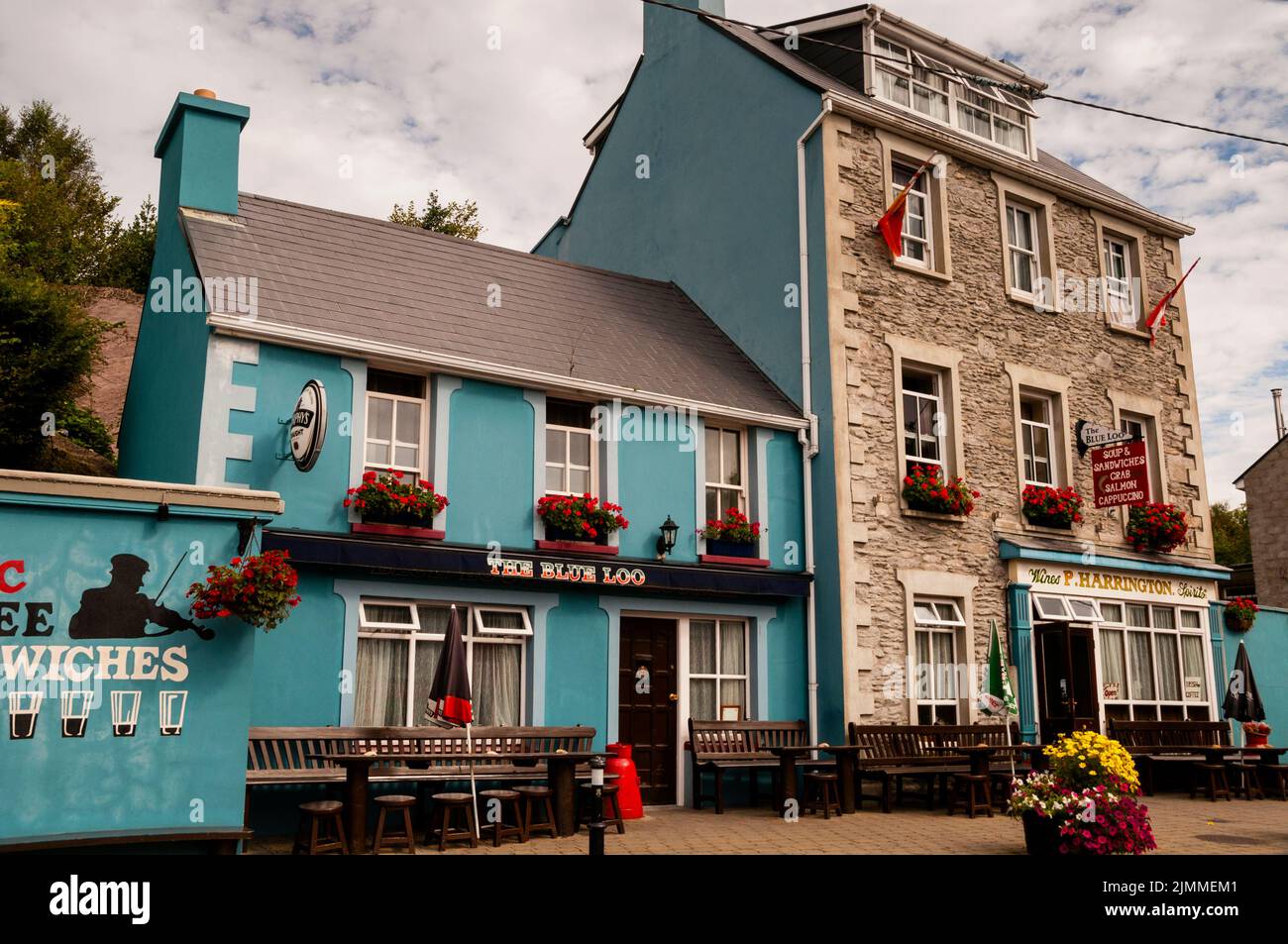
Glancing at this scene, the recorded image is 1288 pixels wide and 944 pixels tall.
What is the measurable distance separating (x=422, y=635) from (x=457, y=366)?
3159mm

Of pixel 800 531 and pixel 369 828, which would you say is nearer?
pixel 369 828

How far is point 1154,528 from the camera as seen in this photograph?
1833 cm

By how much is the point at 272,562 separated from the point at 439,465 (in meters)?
3.92

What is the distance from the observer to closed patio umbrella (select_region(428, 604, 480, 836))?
10.6 m

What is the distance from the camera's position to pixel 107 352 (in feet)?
90.8

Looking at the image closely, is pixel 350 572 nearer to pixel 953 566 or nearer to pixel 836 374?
pixel 836 374

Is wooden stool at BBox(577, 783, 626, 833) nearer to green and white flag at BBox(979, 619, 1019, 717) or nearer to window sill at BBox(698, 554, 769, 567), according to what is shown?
window sill at BBox(698, 554, 769, 567)

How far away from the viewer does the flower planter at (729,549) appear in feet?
48.2

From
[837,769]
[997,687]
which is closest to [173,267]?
[837,769]

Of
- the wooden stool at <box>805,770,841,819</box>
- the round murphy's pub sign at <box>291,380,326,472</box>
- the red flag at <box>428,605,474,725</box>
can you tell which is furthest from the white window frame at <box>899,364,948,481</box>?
the round murphy's pub sign at <box>291,380,326,472</box>

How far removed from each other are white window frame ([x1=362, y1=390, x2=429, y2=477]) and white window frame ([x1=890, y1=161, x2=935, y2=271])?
8.09 metres
